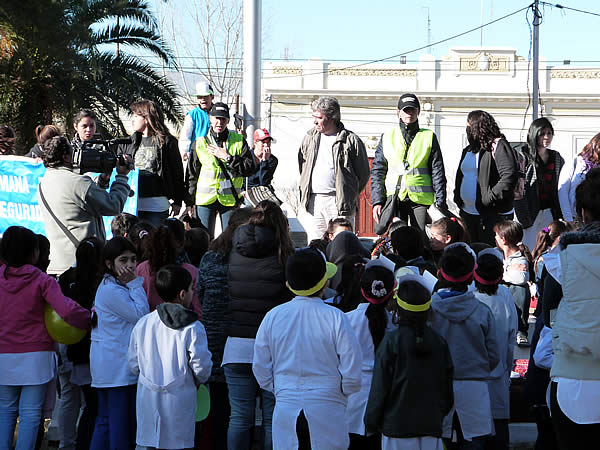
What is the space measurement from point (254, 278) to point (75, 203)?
226cm

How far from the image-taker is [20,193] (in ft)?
29.3

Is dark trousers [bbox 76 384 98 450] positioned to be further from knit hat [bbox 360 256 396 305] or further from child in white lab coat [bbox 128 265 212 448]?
knit hat [bbox 360 256 396 305]

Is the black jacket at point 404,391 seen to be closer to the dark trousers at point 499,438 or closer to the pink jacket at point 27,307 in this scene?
the dark trousers at point 499,438

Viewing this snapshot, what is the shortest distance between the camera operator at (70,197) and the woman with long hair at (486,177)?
11.2ft

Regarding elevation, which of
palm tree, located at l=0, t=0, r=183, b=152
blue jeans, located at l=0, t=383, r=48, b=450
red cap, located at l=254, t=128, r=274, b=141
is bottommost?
blue jeans, located at l=0, t=383, r=48, b=450

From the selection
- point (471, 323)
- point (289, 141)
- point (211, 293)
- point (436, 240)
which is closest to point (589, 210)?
point (471, 323)

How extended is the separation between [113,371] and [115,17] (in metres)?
14.4

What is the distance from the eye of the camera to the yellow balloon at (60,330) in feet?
16.9

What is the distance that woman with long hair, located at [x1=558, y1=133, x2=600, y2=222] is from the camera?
7.80 meters

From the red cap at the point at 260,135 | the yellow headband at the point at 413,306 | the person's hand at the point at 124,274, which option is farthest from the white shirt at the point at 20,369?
the red cap at the point at 260,135

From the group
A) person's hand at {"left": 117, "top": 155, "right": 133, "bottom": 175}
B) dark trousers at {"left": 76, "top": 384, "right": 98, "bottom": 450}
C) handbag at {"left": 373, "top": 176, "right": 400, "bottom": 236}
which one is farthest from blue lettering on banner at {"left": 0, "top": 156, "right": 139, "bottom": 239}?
dark trousers at {"left": 76, "top": 384, "right": 98, "bottom": 450}

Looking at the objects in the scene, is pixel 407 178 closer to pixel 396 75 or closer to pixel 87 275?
pixel 87 275

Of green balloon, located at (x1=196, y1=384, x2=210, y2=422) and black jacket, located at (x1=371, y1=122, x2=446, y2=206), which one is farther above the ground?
black jacket, located at (x1=371, y1=122, x2=446, y2=206)

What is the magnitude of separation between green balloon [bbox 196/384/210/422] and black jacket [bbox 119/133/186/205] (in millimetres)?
3541
